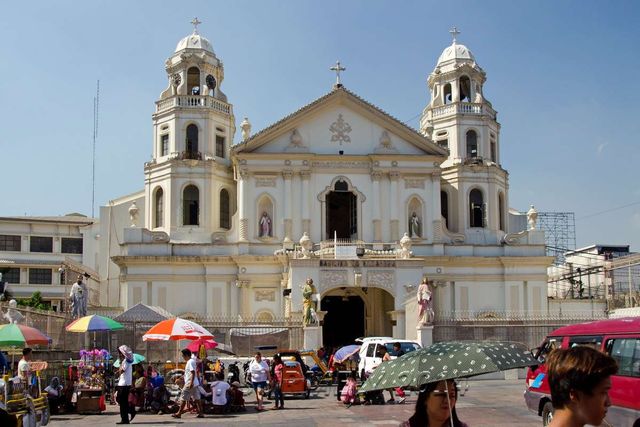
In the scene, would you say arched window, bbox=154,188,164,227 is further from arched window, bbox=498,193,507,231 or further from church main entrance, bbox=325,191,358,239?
arched window, bbox=498,193,507,231

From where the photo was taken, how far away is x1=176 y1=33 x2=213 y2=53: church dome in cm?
5012

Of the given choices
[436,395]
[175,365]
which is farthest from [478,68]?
[436,395]

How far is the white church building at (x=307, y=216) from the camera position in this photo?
1820 inches

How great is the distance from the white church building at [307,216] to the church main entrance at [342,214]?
9 centimetres

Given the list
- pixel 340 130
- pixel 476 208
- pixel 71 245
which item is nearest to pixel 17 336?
pixel 340 130

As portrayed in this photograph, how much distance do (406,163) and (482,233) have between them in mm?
6452

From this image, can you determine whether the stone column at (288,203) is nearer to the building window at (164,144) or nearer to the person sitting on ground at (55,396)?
the building window at (164,144)

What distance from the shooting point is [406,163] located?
47.2 meters

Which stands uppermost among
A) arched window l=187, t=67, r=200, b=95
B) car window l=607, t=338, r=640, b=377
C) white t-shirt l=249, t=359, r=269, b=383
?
arched window l=187, t=67, r=200, b=95

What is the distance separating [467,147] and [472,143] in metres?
0.42

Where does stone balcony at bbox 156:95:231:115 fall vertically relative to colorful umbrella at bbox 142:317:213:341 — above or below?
above

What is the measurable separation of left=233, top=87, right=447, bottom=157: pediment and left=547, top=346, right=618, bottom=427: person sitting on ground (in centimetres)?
4210

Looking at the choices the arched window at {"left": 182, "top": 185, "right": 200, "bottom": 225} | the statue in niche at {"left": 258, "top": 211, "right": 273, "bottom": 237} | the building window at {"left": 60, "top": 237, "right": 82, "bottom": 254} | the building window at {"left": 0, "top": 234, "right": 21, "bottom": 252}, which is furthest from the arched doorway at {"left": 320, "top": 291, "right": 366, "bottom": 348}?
the building window at {"left": 0, "top": 234, "right": 21, "bottom": 252}

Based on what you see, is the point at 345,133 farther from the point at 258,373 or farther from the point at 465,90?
the point at 258,373
